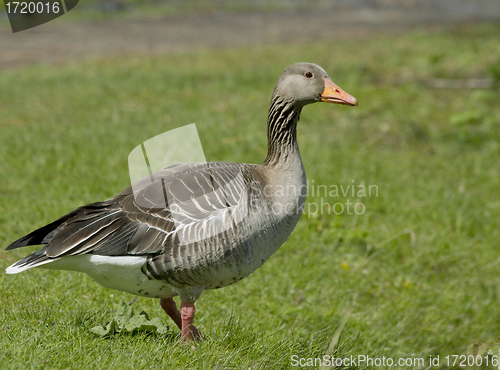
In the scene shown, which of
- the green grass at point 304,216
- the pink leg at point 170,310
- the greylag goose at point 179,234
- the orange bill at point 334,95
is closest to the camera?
the greylag goose at point 179,234

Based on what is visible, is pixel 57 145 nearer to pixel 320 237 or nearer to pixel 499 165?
pixel 320 237

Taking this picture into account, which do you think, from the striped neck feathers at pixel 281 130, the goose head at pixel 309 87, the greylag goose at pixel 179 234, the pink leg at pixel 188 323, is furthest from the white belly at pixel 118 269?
the goose head at pixel 309 87

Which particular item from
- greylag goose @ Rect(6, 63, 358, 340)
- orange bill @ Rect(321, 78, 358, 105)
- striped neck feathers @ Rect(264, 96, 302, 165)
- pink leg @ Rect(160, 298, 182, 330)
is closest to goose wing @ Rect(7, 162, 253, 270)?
greylag goose @ Rect(6, 63, 358, 340)

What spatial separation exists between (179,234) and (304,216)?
2.71 meters

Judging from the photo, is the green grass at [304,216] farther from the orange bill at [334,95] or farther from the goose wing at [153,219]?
the orange bill at [334,95]

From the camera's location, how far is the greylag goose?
3295 mm

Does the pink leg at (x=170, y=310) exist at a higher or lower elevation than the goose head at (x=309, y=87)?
lower

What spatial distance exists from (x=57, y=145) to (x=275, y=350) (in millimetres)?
4725

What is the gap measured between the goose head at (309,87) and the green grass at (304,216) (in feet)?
5.48

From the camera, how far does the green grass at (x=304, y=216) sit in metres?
3.42

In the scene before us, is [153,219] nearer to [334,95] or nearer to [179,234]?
[179,234]

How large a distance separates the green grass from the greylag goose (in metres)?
0.35

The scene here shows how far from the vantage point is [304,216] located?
19.0 ft

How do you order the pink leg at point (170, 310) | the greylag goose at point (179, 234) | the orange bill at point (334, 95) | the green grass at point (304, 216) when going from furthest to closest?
the orange bill at point (334, 95) → the pink leg at point (170, 310) → the green grass at point (304, 216) → the greylag goose at point (179, 234)
